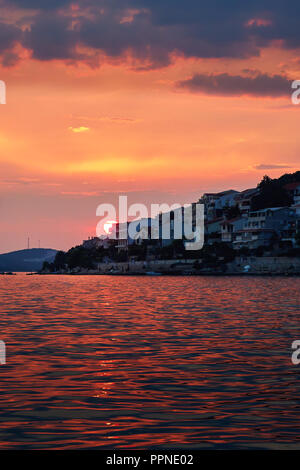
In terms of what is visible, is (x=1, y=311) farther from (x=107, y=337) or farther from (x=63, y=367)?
(x=63, y=367)

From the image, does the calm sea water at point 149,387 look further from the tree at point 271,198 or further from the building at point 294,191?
the tree at point 271,198

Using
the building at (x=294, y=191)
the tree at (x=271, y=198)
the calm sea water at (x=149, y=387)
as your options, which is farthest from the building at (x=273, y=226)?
the calm sea water at (x=149, y=387)

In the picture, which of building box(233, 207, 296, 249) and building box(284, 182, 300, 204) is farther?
building box(284, 182, 300, 204)

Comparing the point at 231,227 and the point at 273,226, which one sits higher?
the point at 231,227

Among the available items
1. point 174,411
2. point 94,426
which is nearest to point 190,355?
point 174,411

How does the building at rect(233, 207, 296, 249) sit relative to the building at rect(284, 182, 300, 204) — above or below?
below

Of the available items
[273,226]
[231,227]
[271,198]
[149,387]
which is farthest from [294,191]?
[149,387]

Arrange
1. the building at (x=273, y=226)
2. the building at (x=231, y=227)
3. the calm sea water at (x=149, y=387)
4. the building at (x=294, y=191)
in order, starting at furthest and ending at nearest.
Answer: the building at (x=231, y=227)
the building at (x=294, y=191)
the building at (x=273, y=226)
the calm sea water at (x=149, y=387)

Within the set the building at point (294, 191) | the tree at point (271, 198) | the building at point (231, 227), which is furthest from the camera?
the building at point (231, 227)

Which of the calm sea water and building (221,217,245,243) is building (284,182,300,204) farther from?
the calm sea water

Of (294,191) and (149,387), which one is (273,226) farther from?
(149,387)

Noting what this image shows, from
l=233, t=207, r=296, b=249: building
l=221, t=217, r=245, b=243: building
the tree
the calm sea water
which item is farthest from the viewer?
l=221, t=217, r=245, b=243: building

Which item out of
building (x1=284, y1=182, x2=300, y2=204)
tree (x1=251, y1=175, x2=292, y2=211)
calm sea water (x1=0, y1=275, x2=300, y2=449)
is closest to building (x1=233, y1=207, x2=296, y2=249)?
building (x1=284, y1=182, x2=300, y2=204)
